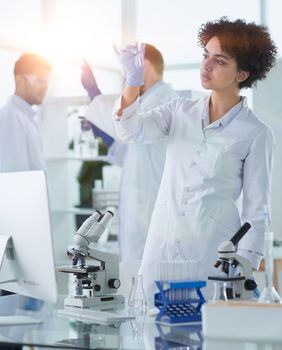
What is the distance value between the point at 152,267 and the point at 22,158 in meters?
1.98

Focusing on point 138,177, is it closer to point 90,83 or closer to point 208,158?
point 90,83

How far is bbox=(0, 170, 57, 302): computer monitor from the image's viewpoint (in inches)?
76.0

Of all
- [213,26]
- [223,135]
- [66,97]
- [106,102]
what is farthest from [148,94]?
[66,97]

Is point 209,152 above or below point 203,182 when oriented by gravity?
above

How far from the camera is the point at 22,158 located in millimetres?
4457

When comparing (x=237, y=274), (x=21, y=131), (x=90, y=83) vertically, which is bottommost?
(x=237, y=274)

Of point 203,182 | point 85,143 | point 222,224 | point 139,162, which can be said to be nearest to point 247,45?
point 203,182

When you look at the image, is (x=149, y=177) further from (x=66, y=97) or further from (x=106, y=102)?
(x=66, y=97)

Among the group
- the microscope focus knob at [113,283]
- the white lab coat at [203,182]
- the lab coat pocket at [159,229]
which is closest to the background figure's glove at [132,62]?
the white lab coat at [203,182]

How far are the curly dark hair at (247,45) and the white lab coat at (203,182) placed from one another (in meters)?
0.19

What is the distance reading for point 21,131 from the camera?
4.57 meters

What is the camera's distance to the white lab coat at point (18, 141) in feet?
14.6

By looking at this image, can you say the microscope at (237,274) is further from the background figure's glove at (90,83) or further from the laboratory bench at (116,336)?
the background figure's glove at (90,83)

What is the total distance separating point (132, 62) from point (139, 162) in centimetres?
133
